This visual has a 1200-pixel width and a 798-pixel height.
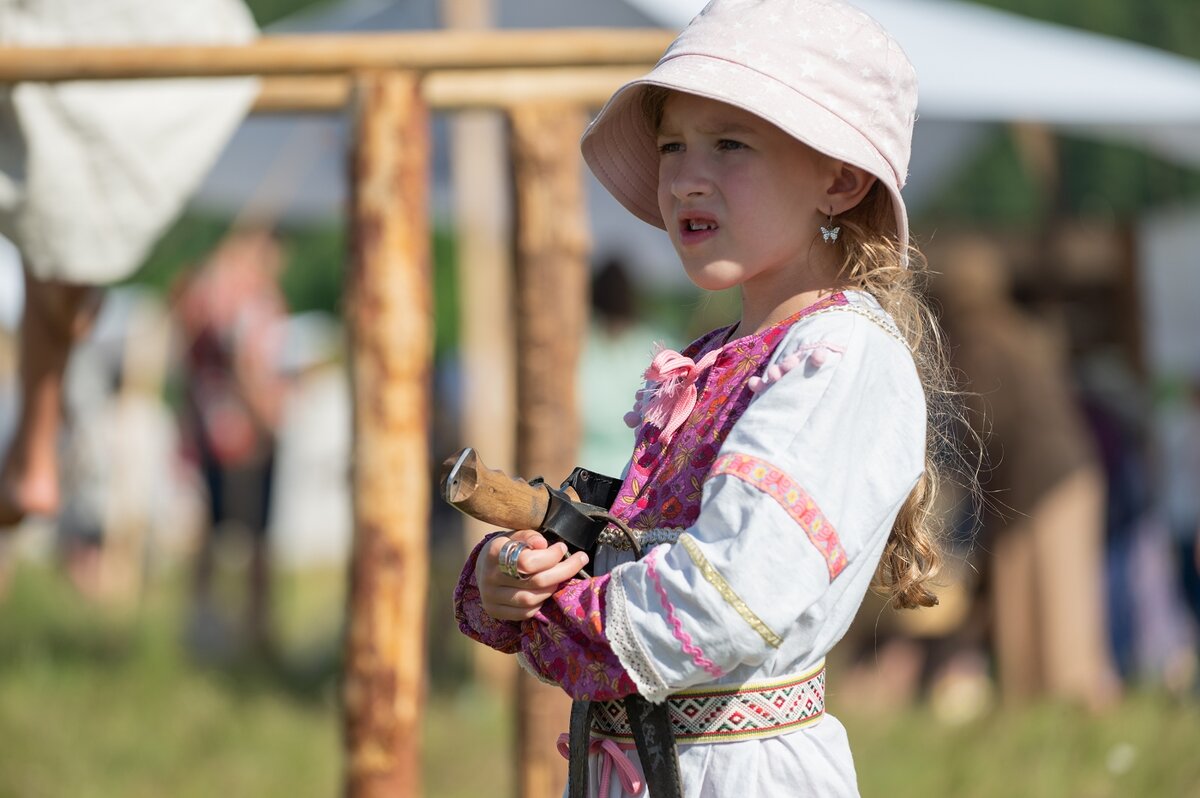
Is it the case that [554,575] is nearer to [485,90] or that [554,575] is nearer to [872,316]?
[872,316]

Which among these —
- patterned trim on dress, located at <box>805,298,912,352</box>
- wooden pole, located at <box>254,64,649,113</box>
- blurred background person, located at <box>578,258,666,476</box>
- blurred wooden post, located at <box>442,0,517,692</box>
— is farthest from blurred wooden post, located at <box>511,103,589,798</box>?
blurred wooden post, located at <box>442,0,517,692</box>

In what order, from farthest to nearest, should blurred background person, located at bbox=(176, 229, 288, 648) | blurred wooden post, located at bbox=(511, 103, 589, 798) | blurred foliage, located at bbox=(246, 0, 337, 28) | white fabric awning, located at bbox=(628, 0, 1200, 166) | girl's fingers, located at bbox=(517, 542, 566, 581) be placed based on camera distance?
blurred foliage, located at bbox=(246, 0, 337, 28) → blurred background person, located at bbox=(176, 229, 288, 648) → white fabric awning, located at bbox=(628, 0, 1200, 166) → blurred wooden post, located at bbox=(511, 103, 589, 798) → girl's fingers, located at bbox=(517, 542, 566, 581)

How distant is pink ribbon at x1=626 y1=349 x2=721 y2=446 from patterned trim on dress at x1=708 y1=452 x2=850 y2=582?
8.3 inches

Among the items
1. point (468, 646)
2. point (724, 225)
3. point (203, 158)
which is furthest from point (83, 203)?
point (468, 646)

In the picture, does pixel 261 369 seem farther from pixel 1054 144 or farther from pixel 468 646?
pixel 1054 144

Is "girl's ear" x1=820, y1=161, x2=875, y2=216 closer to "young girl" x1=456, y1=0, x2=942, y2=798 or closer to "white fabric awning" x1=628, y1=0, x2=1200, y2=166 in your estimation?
"young girl" x1=456, y1=0, x2=942, y2=798

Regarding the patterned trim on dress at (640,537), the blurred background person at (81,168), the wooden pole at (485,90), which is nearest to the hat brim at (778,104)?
the patterned trim on dress at (640,537)

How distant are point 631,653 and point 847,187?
0.59 meters

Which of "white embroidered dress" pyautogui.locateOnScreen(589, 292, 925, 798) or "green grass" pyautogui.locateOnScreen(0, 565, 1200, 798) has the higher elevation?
"white embroidered dress" pyautogui.locateOnScreen(589, 292, 925, 798)

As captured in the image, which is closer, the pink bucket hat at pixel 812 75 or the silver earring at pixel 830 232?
the pink bucket hat at pixel 812 75

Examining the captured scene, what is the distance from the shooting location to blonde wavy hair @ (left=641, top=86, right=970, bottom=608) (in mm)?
1716

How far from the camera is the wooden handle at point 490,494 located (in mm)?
1493

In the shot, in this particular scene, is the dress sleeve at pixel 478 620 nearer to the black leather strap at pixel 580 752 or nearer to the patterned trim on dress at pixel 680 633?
the black leather strap at pixel 580 752

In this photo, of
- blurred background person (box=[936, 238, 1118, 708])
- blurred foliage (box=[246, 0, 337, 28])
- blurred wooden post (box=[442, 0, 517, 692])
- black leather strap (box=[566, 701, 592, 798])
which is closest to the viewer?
black leather strap (box=[566, 701, 592, 798])
